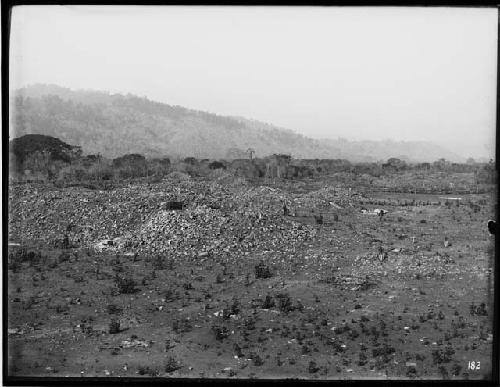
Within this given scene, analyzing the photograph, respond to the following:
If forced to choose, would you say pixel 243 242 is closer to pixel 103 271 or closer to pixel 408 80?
pixel 103 271

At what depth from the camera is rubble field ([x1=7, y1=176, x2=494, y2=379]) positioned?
429 centimetres

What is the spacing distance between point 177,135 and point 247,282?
1.23 meters

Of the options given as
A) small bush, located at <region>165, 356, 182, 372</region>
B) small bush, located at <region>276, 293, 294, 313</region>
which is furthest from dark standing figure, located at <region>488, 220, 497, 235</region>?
small bush, located at <region>165, 356, 182, 372</region>

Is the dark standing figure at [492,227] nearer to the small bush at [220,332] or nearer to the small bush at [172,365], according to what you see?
the small bush at [220,332]

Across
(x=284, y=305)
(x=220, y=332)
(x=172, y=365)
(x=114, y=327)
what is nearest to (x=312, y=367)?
(x=284, y=305)

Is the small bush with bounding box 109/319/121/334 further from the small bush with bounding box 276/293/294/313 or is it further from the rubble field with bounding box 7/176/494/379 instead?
the small bush with bounding box 276/293/294/313

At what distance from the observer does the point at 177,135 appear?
15.1ft

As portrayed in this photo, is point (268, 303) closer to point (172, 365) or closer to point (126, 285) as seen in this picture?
point (172, 365)

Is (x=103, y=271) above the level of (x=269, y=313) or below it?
above

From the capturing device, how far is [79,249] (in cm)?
452

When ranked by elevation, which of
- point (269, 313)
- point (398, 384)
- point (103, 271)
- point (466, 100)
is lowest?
point (398, 384)

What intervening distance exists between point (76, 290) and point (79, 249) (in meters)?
0.31
